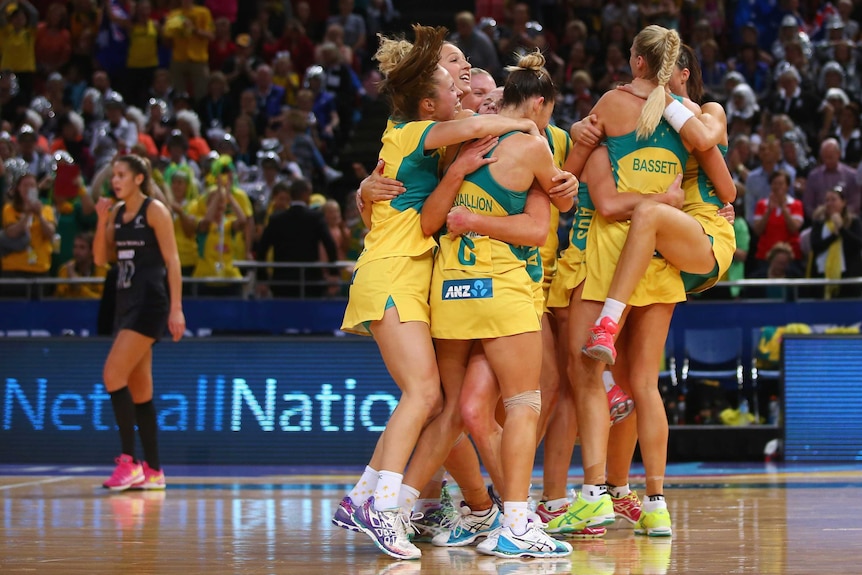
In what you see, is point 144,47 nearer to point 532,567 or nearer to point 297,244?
point 297,244

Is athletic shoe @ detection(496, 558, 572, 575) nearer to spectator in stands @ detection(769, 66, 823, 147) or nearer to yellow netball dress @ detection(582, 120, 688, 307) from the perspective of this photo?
yellow netball dress @ detection(582, 120, 688, 307)

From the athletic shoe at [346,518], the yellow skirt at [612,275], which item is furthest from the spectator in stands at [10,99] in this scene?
the athletic shoe at [346,518]

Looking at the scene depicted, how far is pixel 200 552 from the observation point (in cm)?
561

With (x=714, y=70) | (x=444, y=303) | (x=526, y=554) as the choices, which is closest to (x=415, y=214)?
(x=444, y=303)

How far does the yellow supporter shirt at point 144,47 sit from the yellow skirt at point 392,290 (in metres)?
12.3

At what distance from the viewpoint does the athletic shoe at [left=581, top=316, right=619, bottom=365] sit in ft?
18.7

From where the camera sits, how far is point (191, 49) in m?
17.0

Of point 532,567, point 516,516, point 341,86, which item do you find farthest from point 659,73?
point 341,86

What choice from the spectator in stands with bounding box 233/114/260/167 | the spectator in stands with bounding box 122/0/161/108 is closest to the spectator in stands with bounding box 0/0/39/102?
the spectator in stands with bounding box 122/0/161/108

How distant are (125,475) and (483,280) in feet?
12.9

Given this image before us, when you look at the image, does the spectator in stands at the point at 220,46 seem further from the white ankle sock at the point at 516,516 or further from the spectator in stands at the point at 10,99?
the white ankle sock at the point at 516,516

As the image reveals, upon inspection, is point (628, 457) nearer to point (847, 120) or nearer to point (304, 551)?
point (304, 551)

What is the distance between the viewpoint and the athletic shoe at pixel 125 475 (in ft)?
27.6

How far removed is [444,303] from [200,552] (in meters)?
1.53
